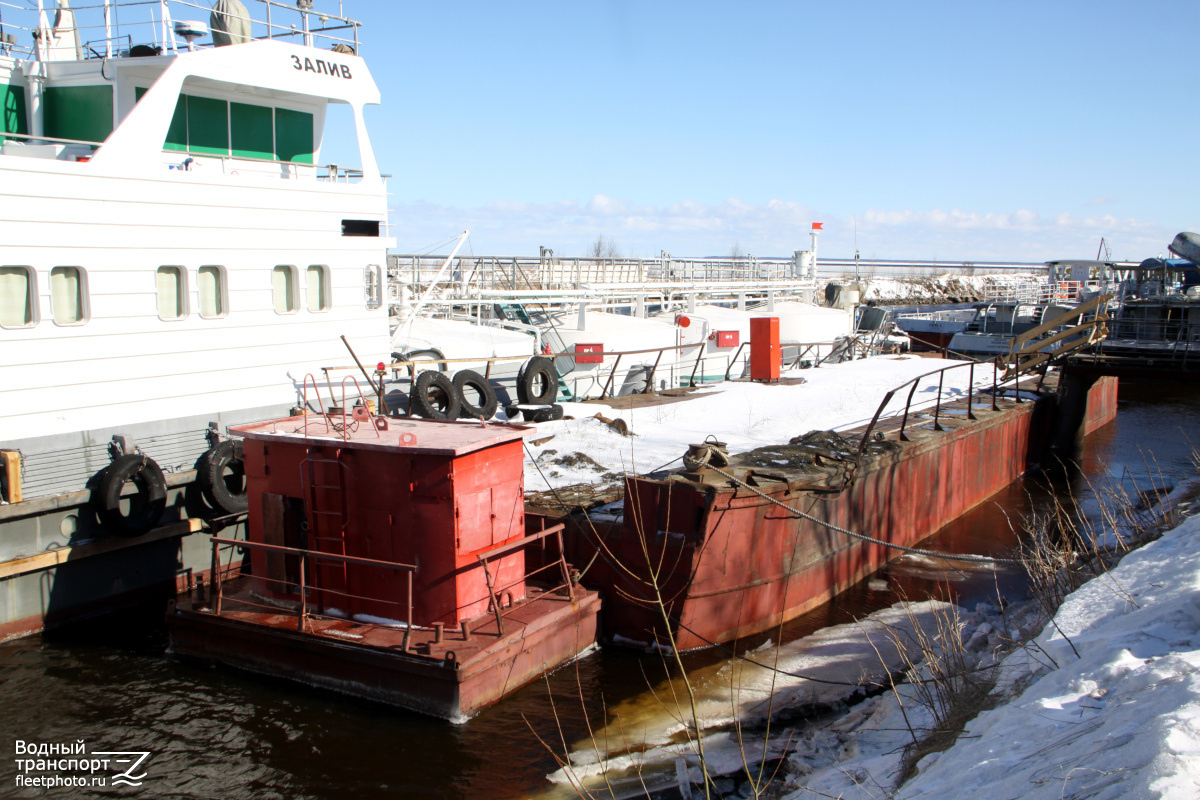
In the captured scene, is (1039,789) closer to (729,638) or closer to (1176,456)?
(729,638)

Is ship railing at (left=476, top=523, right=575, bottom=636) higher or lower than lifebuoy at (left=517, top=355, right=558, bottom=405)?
lower

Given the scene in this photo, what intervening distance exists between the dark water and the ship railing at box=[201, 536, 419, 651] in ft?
2.60

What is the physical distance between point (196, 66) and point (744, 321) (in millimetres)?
23782

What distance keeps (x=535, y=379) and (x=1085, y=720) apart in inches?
559

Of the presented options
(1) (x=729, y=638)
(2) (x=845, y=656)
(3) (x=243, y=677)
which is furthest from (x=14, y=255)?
(2) (x=845, y=656)

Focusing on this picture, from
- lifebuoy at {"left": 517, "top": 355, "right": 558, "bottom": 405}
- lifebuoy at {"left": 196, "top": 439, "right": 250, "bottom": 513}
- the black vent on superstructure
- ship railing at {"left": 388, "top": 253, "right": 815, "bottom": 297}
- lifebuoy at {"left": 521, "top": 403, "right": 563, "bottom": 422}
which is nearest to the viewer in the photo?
lifebuoy at {"left": 196, "top": 439, "right": 250, "bottom": 513}

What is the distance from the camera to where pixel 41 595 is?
1057cm

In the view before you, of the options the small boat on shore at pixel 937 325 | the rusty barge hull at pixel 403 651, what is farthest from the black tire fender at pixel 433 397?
the small boat on shore at pixel 937 325

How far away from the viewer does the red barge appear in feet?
28.9

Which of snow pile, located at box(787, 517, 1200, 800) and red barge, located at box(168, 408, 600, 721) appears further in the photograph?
red barge, located at box(168, 408, 600, 721)

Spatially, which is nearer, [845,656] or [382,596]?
[382,596]

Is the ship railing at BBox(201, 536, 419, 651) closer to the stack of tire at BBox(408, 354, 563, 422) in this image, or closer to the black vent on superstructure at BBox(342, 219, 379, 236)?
the stack of tire at BBox(408, 354, 563, 422)

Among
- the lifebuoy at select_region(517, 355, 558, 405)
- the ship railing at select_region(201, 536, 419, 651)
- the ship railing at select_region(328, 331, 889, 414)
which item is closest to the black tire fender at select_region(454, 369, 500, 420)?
the ship railing at select_region(328, 331, 889, 414)

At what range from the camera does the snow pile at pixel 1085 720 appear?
3967mm
